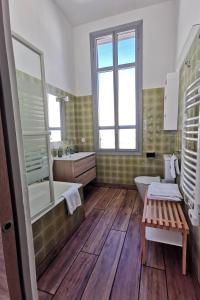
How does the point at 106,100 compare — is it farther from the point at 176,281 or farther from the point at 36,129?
the point at 176,281

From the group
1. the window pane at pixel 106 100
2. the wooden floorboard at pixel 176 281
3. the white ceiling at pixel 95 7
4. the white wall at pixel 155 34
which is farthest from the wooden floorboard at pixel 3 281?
the white ceiling at pixel 95 7

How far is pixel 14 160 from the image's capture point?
59cm

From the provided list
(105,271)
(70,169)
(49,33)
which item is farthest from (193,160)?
A: (49,33)

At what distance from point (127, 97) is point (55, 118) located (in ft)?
4.91

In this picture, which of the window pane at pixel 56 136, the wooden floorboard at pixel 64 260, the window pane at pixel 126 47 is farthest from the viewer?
the window pane at pixel 126 47

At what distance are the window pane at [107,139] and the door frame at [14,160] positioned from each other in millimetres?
3000

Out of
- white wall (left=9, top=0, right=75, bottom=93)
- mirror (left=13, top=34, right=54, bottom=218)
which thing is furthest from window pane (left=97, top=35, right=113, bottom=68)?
mirror (left=13, top=34, right=54, bottom=218)

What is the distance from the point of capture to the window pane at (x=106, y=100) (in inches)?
136

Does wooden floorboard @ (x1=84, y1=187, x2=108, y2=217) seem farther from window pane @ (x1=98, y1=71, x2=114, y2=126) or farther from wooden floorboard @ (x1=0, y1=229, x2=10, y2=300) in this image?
wooden floorboard @ (x1=0, y1=229, x2=10, y2=300)

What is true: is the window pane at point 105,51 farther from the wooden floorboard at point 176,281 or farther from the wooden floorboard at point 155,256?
the wooden floorboard at point 176,281

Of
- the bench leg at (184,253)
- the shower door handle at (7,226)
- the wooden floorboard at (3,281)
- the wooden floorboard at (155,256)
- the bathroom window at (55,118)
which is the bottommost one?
the wooden floorboard at (155,256)

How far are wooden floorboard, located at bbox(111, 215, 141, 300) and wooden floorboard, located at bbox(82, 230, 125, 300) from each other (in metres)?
0.05

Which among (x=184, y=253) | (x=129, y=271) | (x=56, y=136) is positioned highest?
(x=56, y=136)

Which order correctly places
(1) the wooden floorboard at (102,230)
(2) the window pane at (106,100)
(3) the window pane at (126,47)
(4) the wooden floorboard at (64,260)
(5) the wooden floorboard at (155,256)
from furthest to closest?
(2) the window pane at (106,100) < (3) the window pane at (126,47) < (1) the wooden floorboard at (102,230) < (5) the wooden floorboard at (155,256) < (4) the wooden floorboard at (64,260)
